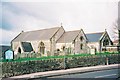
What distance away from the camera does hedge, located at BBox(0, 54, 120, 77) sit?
2083 centimetres

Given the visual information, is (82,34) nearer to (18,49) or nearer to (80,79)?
(18,49)

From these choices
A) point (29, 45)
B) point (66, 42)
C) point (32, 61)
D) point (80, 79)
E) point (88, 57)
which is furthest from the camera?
point (29, 45)

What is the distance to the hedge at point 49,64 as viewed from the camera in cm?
2083

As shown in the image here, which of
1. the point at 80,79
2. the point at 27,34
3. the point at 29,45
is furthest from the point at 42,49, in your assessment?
the point at 80,79

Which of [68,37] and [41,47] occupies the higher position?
[68,37]

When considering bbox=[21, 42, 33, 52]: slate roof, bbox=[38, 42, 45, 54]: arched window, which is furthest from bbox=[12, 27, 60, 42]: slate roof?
bbox=[21, 42, 33, 52]: slate roof

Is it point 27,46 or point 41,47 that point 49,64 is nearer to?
point 41,47

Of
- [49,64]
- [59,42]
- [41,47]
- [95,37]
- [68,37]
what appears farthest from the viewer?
[95,37]

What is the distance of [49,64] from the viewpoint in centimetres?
2456

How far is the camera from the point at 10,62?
2102 centimetres

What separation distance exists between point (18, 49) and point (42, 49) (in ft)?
20.6

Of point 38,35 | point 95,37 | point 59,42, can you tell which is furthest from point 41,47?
point 95,37

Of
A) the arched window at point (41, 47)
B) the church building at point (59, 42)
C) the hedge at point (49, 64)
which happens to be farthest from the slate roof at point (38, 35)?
the hedge at point (49, 64)

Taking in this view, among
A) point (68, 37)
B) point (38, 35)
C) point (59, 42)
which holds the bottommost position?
point (59, 42)
